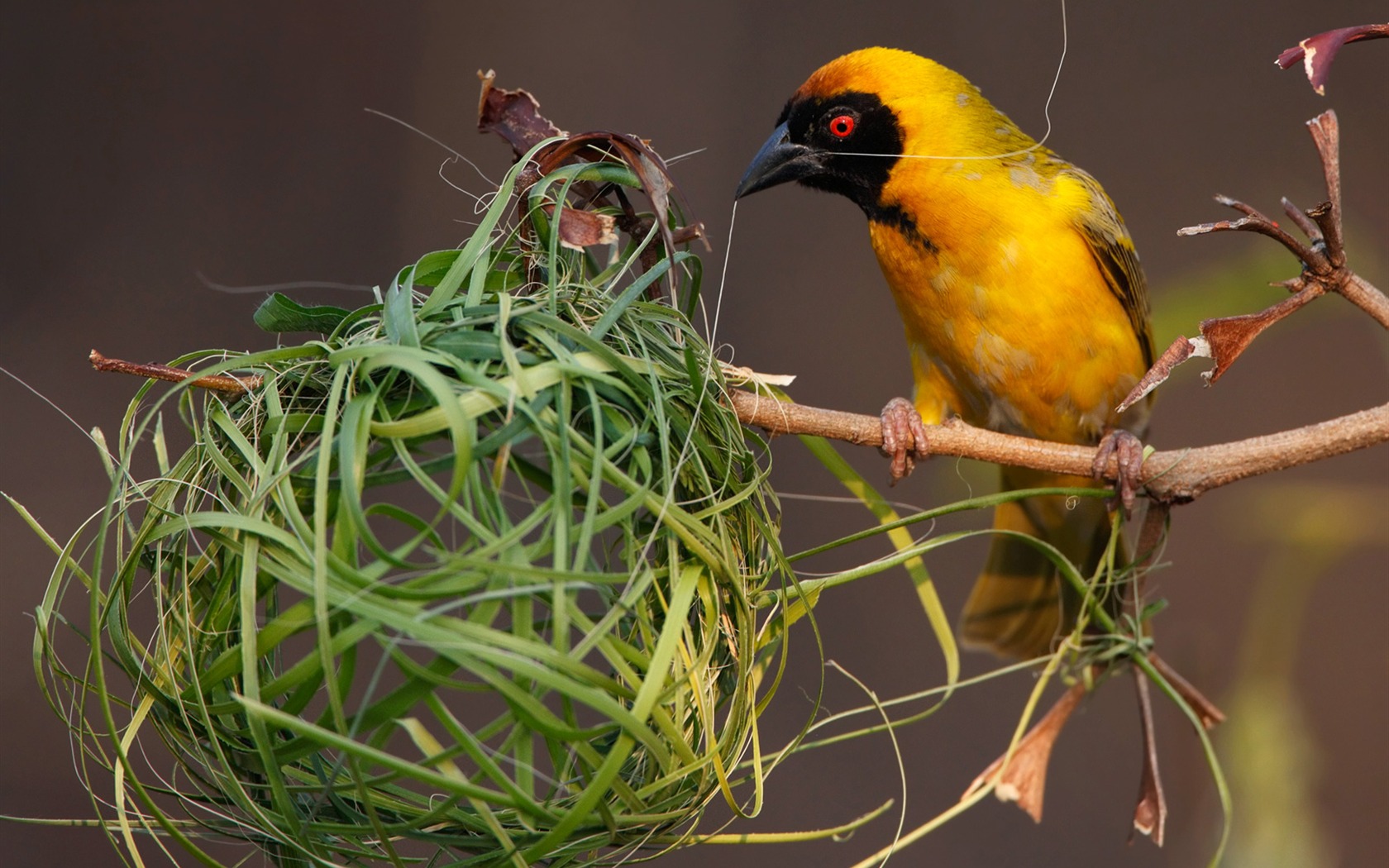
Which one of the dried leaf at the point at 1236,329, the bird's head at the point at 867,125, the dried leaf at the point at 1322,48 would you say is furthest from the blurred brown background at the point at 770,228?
the dried leaf at the point at 1322,48

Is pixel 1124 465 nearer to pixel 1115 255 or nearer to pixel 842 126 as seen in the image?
pixel 1115 255

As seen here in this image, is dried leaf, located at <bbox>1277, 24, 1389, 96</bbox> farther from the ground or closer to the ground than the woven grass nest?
farther from the ground

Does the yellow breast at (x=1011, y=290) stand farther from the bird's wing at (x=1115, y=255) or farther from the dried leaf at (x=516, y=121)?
the dried leaf at (x=516, y=121)

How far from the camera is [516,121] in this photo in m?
1.03

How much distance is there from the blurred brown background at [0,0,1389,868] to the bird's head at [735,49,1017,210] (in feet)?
3.26

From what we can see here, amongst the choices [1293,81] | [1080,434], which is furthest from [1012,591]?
[1293,81]

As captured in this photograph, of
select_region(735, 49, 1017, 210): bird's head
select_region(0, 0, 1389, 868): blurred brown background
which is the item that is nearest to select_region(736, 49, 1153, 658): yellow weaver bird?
select_region(735, 49, 1017, 210): bird's head

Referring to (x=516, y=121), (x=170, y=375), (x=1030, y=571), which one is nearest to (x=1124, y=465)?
(x=1030, y=571)

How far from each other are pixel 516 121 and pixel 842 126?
2.13 feet

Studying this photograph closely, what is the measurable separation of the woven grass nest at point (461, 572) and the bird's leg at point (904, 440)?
0.46m

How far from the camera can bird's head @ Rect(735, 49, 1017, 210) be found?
1.54m

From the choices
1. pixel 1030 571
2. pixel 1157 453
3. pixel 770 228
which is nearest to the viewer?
pixel 1157 453

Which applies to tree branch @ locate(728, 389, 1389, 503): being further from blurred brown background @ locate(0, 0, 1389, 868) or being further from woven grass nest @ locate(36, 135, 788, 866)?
blurred brown background @ locate(0, 0, 1389, 868)

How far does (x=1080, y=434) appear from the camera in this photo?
1.71m
